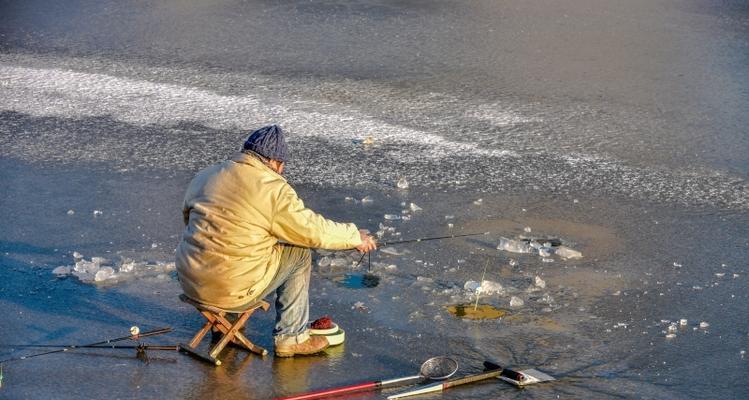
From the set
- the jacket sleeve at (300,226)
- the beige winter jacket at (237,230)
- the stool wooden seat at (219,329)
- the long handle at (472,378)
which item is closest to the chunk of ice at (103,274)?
the stool wooden seat at (219,329)

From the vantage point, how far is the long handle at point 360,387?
560cm

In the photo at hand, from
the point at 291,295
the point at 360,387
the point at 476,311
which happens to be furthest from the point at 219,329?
the point at 476,311

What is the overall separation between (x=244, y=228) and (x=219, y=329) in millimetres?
644

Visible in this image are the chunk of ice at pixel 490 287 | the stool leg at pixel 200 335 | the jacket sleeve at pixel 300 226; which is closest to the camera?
the jacket sleeve at pixel 300 226

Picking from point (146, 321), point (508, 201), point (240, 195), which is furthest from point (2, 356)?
point (508, 201)

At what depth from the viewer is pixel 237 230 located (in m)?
Answer: 5.84

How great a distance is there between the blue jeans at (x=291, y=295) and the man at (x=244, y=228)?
7cm

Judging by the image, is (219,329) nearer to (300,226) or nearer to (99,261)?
(300,226)

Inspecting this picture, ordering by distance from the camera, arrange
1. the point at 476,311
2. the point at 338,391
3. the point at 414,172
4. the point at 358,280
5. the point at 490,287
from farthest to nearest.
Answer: the point at 414,172 < the point at 358,280 < the point at 490,287 < the point at 476,311 < the point at 338,391

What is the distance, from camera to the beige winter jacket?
230 inches

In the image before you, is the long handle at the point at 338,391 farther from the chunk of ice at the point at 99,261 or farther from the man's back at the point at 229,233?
the chunk of ice at the point at 99,261

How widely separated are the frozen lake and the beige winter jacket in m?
0.48

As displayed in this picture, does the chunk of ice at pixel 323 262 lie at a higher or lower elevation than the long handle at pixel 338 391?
lower

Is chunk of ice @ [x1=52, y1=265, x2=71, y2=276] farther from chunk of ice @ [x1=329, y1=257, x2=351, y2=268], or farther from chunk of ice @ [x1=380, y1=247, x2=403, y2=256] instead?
chunk of ice @ [x1=380, y1=247, x2=403, y2=256]
